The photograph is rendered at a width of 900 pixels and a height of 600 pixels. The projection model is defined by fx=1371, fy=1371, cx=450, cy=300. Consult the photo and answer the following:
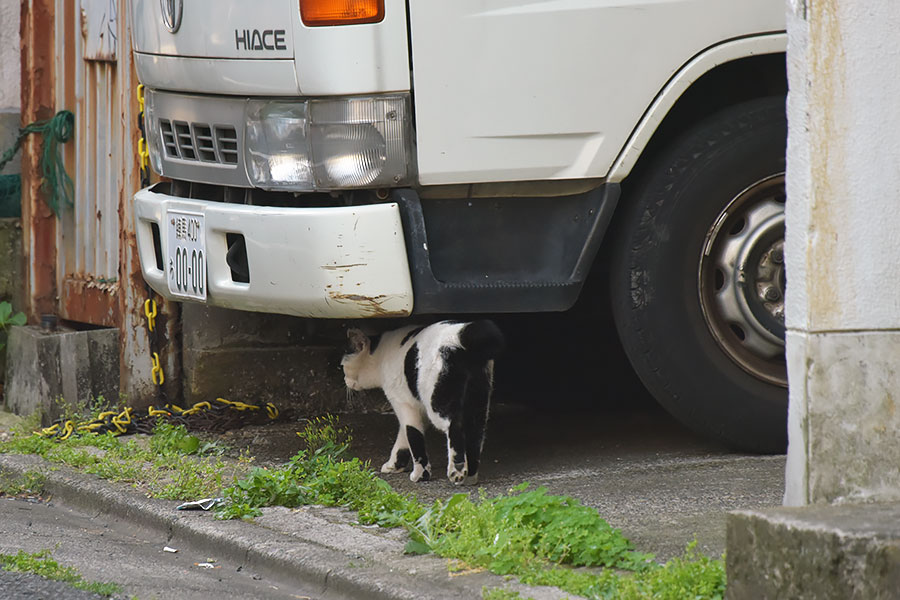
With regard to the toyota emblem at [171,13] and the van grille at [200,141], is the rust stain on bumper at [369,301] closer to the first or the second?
the van grille at [200,141]

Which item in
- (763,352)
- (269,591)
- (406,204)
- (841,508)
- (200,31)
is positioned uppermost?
(200,31)

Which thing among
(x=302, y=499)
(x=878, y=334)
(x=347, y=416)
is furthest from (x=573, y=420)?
(x=878, y=334)

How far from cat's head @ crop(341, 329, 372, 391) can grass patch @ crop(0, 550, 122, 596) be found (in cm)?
159

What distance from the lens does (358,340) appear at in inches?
214

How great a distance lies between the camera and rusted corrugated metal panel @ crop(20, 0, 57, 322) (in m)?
7.02

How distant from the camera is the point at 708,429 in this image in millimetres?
5035

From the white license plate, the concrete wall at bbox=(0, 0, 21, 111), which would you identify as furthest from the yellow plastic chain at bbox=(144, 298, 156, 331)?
the concrete wall at bbox=(0, 0, 21, 111)

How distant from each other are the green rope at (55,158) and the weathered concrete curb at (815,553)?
4649 mm

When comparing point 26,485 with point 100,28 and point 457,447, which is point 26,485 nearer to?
point 457,447

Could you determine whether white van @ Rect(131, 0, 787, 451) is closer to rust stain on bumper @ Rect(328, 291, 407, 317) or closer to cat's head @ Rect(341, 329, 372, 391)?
rust stain on bumper @ Rect(328, 291, 407, 317)

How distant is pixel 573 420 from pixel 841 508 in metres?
2.93

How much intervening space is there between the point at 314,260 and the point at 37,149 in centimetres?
302

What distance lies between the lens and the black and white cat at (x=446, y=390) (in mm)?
4832

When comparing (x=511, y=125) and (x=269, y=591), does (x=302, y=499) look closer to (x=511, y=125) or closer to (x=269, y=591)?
(x=269, y=591)
